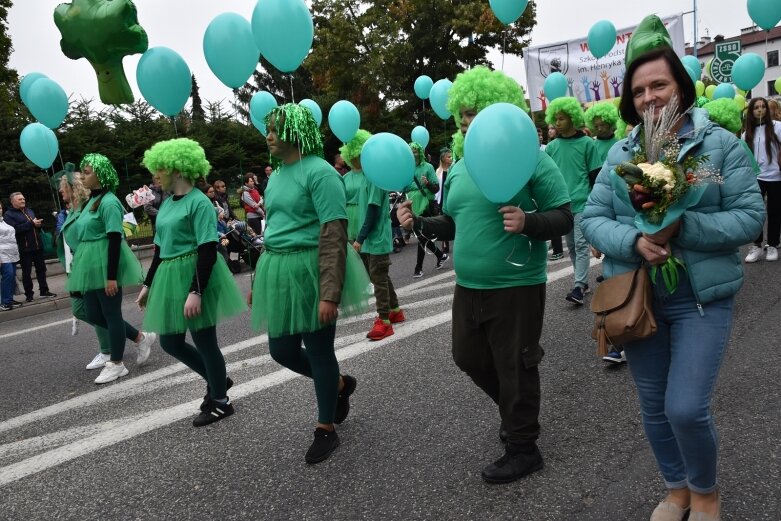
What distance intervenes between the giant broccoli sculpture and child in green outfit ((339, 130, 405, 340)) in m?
2.34

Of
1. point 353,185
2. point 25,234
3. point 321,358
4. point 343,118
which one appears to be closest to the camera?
point 321,358

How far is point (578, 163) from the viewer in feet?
18.5

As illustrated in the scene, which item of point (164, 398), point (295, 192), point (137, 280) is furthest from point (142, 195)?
point (295, 192)

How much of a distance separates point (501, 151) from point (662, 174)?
0.67 metres

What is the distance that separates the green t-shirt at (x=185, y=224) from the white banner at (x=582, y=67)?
30.2ft

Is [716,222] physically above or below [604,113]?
below

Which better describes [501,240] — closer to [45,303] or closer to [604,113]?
[604,113]

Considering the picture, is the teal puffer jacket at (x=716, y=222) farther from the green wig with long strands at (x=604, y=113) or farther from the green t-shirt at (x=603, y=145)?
the green wig with long strands at (x=604, y=113)

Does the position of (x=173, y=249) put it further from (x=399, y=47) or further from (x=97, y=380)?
(x=399, y=47)

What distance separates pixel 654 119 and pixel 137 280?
4486 millimetres

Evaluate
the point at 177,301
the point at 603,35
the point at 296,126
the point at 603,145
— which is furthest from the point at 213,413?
the point at 603,35

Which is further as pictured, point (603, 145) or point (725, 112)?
point (603, 145)

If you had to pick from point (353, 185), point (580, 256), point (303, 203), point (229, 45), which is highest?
Result: point (229, 45)

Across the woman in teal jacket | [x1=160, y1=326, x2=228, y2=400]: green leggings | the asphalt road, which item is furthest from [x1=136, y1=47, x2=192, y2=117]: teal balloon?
the woman in teal jacket
